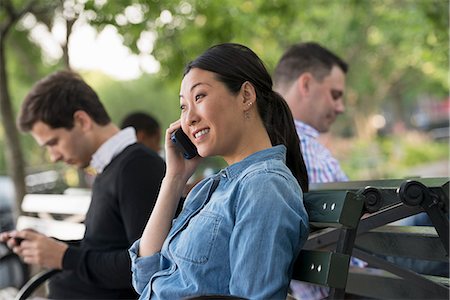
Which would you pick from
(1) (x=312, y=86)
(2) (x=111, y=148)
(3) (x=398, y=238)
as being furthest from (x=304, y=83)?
(3) (x=398, y=238)

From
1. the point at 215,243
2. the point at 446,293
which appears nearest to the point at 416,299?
the point at 446,293

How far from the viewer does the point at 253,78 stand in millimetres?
2689

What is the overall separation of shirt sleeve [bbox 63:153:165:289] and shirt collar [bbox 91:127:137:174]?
20cm

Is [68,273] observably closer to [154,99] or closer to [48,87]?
[48,87]

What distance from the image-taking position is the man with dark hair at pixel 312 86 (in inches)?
176

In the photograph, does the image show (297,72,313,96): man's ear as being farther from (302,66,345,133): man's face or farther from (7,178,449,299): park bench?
(7,178,449,299): park bench

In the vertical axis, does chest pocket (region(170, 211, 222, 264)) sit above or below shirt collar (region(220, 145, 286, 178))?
below

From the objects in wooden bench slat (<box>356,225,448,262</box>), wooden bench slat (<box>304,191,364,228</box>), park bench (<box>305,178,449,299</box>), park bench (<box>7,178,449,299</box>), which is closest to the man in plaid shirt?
park bench (<box>305,178,449,299</box>)

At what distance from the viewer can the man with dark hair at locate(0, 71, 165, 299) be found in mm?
3510

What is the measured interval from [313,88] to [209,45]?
423 cm

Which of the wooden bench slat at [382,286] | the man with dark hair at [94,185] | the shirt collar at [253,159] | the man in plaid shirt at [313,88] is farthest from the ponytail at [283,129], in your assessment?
the man in plaid shirt at [313,88]

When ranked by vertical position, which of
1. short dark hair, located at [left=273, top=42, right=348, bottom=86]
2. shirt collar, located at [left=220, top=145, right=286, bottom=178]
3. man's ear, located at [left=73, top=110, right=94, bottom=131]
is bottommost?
shirt collar, located at [left=220, top=145, right=286, bottom=178]

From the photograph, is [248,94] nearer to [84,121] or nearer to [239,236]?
[239,236]

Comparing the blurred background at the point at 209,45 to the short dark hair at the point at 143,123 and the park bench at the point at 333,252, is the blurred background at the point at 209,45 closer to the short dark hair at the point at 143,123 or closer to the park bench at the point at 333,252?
the short dark hair at the point at 143,123
